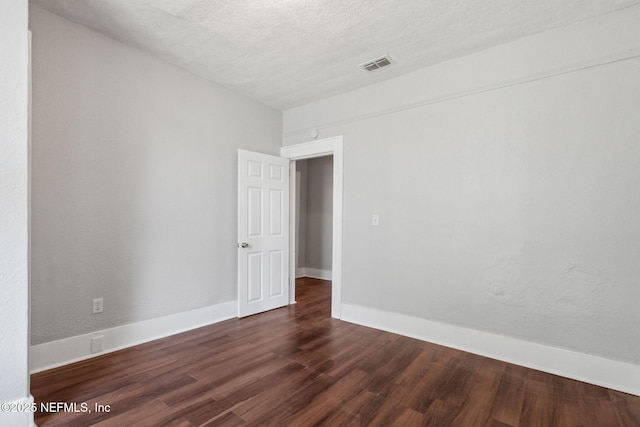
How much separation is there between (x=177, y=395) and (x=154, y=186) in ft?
6.22

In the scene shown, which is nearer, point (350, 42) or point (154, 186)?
point (350, 42)

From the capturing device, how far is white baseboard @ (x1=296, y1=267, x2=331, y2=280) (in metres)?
5.83

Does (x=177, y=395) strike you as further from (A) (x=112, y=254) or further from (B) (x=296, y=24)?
(B) (x=296, y=24)

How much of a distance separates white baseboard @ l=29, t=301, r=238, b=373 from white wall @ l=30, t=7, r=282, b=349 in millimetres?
59

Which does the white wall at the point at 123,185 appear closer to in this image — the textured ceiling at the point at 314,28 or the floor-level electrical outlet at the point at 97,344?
the floor-level electrical outlet at the point at 97,344

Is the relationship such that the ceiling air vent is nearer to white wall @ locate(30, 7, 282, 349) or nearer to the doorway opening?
white wall @ locate(30, 7, 282, 349)

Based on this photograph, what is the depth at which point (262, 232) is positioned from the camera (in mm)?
3809

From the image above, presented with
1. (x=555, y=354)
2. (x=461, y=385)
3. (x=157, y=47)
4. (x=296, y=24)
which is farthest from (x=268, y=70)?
(x=555, y=354)

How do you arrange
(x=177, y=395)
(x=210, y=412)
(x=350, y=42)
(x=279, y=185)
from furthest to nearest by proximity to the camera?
(x=279, y=185)
(x=350, y=42)
(x=177, y=395)
(x=210, y=412)

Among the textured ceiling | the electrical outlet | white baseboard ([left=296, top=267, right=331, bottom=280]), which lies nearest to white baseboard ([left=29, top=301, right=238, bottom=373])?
the electrical outlet

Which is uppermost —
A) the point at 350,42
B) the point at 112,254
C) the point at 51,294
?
the point at 350,42
